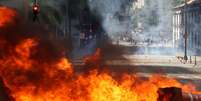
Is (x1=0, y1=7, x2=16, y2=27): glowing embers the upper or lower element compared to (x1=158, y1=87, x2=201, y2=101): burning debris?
upper

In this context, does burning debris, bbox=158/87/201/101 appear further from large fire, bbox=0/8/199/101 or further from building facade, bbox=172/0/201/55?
building facade, bbox=172/0/201/55

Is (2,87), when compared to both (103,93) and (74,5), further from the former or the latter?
(74,5)

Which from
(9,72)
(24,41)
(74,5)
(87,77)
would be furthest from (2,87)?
(74,5)

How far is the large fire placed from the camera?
1216 centimetres

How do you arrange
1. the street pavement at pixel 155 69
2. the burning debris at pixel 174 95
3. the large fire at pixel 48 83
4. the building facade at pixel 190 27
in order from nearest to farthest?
the burning debris at pixel 174 95, the large fire at pixel 48 83, the street pavement at pixel 155 69, the building facade at pixel 190 27

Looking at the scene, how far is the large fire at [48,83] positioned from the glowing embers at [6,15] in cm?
4

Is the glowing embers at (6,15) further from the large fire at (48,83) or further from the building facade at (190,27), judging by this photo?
the building facade at (190,27)

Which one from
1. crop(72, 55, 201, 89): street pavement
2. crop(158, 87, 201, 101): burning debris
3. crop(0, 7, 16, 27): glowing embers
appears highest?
crop(0, 7, 16, 27): glowing embers

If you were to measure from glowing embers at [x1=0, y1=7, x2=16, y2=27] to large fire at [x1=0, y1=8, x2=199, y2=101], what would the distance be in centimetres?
4

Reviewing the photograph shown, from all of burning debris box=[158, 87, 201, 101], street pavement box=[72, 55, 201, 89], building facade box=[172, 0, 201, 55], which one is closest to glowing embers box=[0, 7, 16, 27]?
burning debris box=[158, 87, 201, 101]

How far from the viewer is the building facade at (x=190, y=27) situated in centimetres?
5094

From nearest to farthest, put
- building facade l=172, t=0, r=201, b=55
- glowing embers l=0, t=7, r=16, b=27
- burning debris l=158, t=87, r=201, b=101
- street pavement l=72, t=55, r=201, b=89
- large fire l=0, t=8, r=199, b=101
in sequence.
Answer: burning debris l=158, t=87, r=201, b=101 < large fire l=0, t=8, r=199, b=101 < glowing embers l=0, t=7, r=16, b=27 < street pavement l=72, t=55, r=201, b=89 < building facade l=172, t=0, r=201, b=55

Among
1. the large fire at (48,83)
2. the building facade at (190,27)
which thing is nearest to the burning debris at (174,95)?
the large fire at (48,83)

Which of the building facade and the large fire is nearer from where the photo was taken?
the large fire
